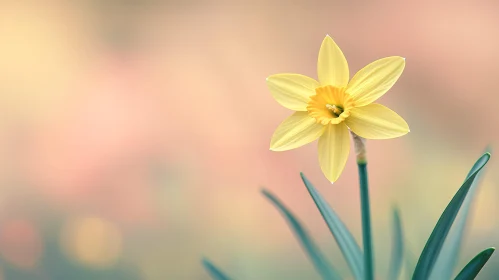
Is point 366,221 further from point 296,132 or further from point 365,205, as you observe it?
point 296,132

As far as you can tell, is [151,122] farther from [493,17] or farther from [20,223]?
[493,17]

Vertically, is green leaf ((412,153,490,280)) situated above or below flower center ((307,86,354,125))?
below

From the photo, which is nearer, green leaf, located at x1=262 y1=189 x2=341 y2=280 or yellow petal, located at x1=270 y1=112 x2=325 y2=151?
yellow petal, located at x1=270 y1=112 x2=325 y2=151

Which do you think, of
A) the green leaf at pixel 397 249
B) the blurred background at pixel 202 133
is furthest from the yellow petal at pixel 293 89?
the blurred background at pixel 202 133

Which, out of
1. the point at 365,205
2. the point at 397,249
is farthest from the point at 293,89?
the point at 397,249

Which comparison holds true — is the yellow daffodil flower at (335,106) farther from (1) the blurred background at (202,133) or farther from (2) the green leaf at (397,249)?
(1) the blurred background at (202,133)

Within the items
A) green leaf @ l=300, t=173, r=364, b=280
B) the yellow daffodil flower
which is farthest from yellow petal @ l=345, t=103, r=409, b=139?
green leaf @ l=300, t=173, r=364, b=280

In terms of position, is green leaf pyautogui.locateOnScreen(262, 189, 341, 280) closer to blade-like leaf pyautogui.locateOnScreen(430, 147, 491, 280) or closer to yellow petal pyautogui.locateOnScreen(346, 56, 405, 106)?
blade-like leaf pyautogui.locateOnScreen(430, 147, 491, 280)
